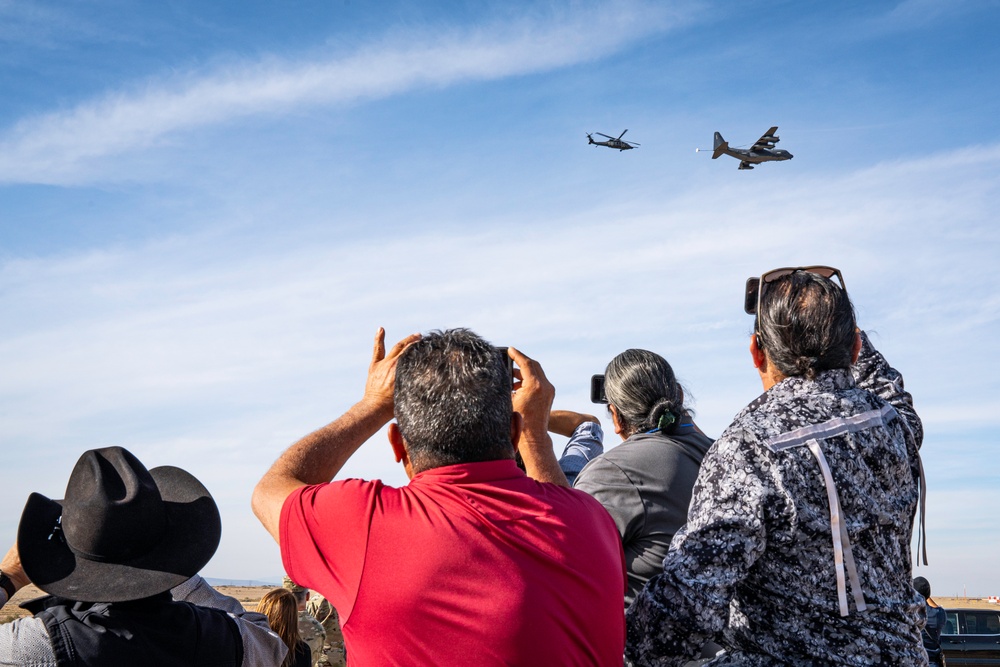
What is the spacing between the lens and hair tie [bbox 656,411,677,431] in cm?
389

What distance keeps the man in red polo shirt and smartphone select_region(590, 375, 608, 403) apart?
5.82 ft

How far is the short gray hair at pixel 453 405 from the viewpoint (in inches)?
94.0

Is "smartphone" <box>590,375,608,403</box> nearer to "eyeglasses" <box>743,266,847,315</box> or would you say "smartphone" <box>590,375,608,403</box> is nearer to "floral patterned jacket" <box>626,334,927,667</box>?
"eyeglasses" <box>743,266,847,315</box>

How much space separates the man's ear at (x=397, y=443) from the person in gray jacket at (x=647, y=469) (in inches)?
47.6

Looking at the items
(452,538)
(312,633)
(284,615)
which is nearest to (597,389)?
(452,538)

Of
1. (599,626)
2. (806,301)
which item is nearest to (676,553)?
(599,626)

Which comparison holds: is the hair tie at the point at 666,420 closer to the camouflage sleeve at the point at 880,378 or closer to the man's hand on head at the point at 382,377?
the camouflage sleeve at the point at 880,378

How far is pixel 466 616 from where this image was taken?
2.26m

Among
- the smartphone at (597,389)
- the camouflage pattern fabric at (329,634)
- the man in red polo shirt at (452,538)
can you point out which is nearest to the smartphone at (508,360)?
the man in red polo shirt at (452,538)

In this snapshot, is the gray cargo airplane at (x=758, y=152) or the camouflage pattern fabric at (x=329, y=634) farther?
the gray cargo airplane at (x=758, y=152)

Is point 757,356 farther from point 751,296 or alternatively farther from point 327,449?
point 327,449

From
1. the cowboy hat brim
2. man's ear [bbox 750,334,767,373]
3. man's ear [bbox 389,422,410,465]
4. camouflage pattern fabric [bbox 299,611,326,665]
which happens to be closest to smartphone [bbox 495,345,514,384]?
man's ear [bbox 389,422,410,465]

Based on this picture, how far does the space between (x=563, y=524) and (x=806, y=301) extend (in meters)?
0.98

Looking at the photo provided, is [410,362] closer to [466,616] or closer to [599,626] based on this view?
[466,616]
